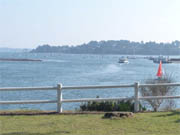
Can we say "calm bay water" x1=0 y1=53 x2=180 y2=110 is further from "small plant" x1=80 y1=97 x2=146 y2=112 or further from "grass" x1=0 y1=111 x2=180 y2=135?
"grass" x1=0 y1=111 x2=180 y2=135

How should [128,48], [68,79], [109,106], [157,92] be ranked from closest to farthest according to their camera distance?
1. [109,106]
2. [157,92]
3. [68,79]
4. [128,48]

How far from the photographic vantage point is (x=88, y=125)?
31.2 ft

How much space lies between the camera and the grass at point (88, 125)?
8.76 metres

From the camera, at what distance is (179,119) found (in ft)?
33.5

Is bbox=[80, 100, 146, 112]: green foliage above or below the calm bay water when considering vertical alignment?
above

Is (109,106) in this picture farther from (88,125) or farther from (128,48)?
(128,48)

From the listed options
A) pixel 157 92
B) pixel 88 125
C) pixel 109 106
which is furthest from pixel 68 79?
pixel 88 125

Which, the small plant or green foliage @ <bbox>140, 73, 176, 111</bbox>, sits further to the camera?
green foliage @ <bbox>140, 73, 176, 111</bbox>

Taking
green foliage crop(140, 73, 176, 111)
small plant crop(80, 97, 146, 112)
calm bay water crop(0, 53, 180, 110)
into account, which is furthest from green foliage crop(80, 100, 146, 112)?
calm bay water crop(0, 53, 180, 110)

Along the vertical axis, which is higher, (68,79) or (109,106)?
(109,106)

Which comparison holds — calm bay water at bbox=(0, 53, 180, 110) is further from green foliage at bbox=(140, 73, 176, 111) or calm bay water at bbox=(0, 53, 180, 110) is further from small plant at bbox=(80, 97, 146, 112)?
small plant at bbox=(80, 97, 146, 112)

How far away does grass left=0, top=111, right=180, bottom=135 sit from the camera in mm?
8758

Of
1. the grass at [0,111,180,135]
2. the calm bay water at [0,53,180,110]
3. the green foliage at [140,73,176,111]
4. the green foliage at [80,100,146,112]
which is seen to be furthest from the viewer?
the calm bay water at [0,53,180,110]

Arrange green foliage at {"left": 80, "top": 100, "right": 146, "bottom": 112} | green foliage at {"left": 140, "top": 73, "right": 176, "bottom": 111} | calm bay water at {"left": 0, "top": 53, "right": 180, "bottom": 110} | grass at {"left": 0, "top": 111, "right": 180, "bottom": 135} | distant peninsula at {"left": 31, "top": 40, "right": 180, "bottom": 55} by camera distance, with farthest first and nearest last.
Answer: distant peninsula at {"left": 31, "top": 40, "right": 180, "bottom": 55} < calm bay water at {"left": 0, "top": 53, "right": 180, "bottom": 110} < green foliage at {"left": 140, "top": 73, "right": 176, "bottom": 111} < green foliage at {"left": 80, "top": 100, "right": 146, "bottom": 112} < grass at {"left": 0, "top": 111, "right": 180, "bottom": 135}
